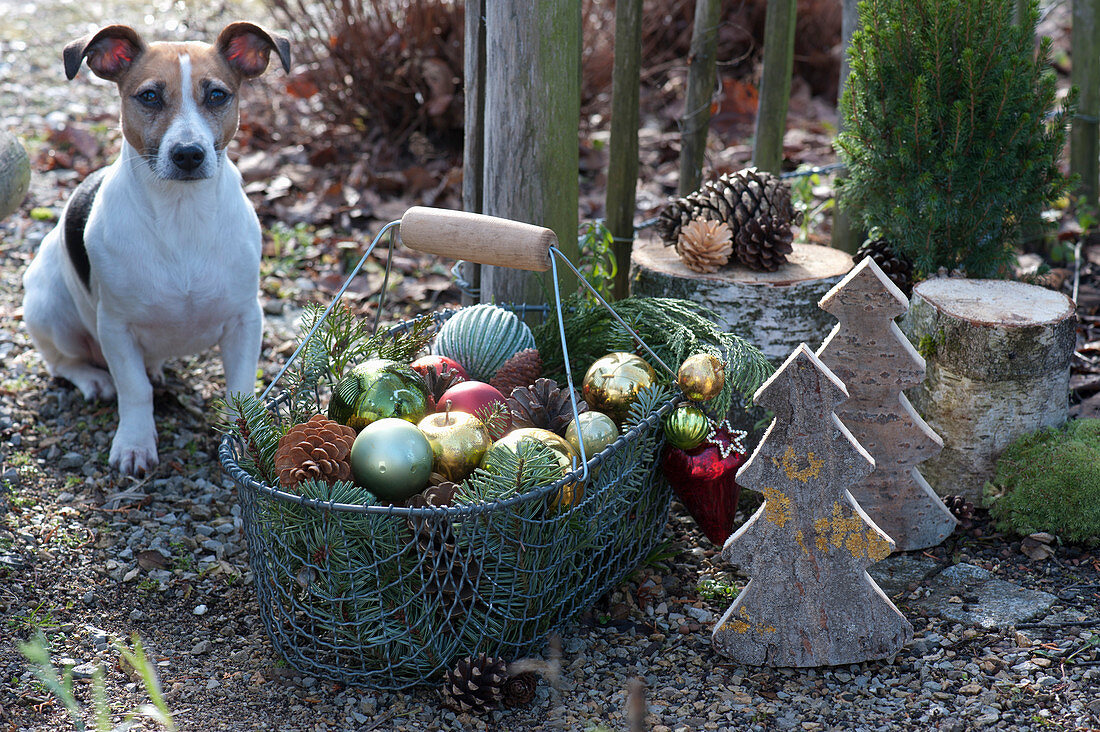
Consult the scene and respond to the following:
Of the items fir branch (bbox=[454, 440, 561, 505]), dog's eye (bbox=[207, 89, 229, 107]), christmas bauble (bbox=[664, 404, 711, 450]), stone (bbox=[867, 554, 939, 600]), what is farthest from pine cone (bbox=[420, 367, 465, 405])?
stone (bbox=[867, 554, 939, 600])

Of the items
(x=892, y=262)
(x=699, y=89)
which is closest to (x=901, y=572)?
(x=892, y=262)

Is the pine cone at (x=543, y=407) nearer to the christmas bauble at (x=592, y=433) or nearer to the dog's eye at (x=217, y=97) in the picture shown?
the christmas bauble at (x=592, y=433)

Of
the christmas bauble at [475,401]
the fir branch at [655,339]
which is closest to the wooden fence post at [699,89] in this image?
the fir branch at [655,339]

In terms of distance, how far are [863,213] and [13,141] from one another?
293cm

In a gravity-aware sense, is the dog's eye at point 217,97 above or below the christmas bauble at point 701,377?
above

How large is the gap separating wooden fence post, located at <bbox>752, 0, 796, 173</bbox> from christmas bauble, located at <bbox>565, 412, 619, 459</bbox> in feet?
6.63

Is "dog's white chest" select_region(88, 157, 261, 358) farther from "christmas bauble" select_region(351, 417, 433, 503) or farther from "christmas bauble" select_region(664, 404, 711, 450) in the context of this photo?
"christmas bauble" select_region(664, 404, 711, 450)

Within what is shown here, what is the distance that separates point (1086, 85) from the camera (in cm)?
454

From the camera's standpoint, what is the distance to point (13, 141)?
3.11 metres

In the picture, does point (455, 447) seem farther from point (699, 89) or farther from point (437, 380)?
point (699, 89)

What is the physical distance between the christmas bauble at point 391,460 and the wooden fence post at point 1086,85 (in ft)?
12.1

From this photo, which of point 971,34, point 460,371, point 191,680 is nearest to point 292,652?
point 191,680

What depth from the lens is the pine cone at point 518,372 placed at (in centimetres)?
268

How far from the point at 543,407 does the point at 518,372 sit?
23 centimetres
